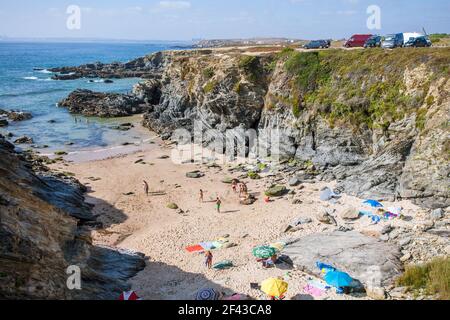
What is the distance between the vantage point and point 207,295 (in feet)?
51.0

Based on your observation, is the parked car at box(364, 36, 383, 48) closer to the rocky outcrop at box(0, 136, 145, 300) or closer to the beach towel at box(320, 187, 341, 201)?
the beach towel at box(320, 187, 341, 201)

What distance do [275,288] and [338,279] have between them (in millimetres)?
2747

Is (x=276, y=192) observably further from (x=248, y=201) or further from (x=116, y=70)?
(x=116, y=70)

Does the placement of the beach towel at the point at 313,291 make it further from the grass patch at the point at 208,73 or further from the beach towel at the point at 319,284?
the grass patch at the point at 208,73

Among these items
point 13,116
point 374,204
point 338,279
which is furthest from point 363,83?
point 13,116

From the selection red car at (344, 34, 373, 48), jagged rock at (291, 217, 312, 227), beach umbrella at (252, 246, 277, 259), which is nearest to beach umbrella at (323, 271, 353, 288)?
beach umbrella at (252, 246, 277, 259)

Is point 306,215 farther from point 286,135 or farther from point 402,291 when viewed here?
point 286,135

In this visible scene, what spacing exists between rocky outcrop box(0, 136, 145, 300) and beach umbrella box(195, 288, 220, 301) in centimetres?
369

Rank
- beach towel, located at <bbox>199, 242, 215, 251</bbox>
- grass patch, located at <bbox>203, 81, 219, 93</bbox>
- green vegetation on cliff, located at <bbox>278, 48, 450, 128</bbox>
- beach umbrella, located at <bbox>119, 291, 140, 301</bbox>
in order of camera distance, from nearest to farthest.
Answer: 1. beach umbrella, located at <bbox>119, 291, 140, 301</bbox>
2. beach towel, located at <bbox>199, 242, 215, 251</bbox>
3. green vegetation on cliff, located at <bbox>278, 48, 450, 128</bbox>
4. grass patch, located at <bbox>203, 81, 219, 93</bbox>

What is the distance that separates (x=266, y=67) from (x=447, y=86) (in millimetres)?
18110

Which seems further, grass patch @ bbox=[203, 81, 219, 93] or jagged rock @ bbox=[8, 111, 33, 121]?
jagged rock @ bbox=[8, 111, 33, 121]

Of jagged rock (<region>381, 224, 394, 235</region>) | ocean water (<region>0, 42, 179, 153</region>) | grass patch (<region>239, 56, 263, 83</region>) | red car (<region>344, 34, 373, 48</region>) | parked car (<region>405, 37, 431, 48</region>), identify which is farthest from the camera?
ocean water (<region>0, 42, 179, 153</region>)

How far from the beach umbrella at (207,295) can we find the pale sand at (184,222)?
0.77 meters

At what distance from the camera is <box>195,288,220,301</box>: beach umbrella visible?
15414mm
